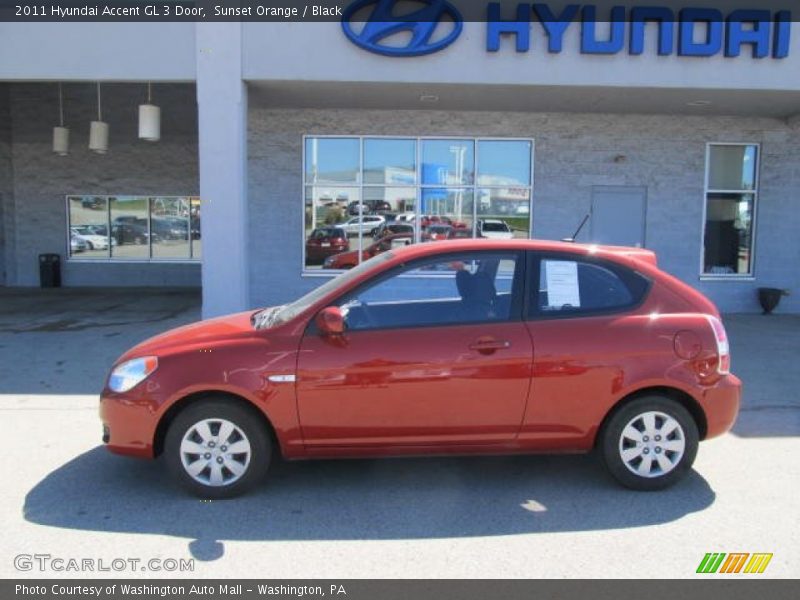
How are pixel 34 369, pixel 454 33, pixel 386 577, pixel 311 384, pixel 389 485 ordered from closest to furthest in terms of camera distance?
pixel 386 577
pixel 311 384
pixel 389 485
pixel 34 369
pixel 454 33

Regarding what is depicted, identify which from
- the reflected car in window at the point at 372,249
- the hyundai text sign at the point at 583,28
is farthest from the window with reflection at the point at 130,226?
the hyundai text sign at the point at 583,28

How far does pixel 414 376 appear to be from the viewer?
411 centimetres

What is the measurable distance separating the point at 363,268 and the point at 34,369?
5.24 meters

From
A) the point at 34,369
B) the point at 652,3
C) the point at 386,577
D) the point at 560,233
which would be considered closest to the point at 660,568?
the point at 386,577

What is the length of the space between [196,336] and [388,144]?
28.1 ft

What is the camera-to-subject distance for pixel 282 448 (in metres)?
4.20

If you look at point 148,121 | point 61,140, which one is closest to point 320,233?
point 148,121

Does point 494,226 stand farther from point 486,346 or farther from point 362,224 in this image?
point 486,346

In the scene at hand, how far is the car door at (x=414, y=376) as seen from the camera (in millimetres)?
4102

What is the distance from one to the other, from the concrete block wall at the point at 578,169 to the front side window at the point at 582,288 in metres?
8.13

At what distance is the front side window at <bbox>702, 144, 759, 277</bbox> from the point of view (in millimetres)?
12492

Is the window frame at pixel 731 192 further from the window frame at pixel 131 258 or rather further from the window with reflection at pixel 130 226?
the window with reflection at pixel 130 226

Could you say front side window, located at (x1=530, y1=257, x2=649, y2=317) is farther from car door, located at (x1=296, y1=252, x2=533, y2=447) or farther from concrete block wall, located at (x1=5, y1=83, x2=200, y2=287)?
concrete block wall, located at (x1=5, y1=83, x2=200, y2=287)

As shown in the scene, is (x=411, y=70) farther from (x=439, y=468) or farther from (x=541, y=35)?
(x=439, y=468)
